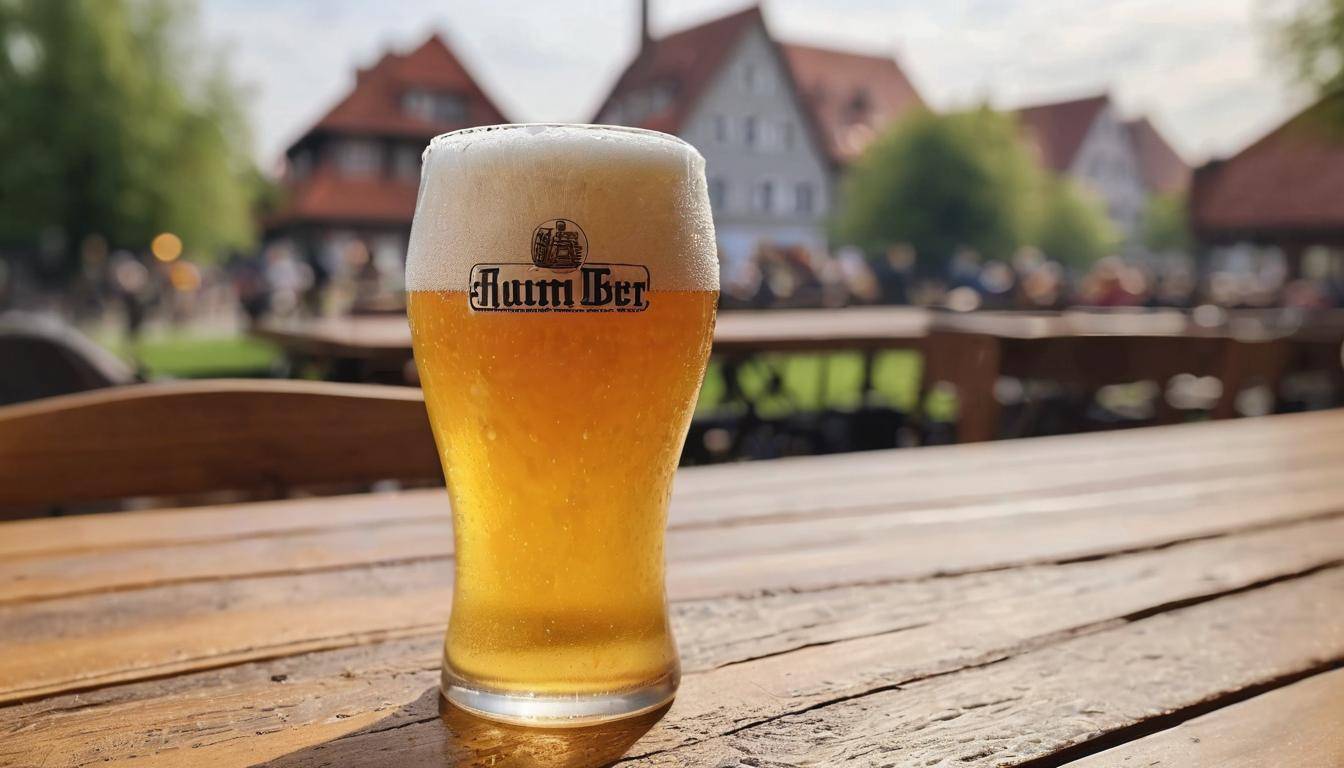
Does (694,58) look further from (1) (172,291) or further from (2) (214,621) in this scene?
(2) (214,621)

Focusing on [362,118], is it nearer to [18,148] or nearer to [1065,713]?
[18,148]

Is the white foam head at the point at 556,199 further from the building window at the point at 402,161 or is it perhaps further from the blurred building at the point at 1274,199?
the building window at the point at 402,161

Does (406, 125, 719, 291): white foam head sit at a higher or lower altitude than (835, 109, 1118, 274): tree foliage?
lower

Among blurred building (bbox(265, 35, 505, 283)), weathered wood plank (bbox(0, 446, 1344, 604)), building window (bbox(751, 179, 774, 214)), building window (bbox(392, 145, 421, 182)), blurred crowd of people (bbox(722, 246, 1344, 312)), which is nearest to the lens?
weathered wood plank (bbox(0, 446, 1344, 604))

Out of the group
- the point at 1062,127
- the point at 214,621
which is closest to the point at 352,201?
the point at 1062,127

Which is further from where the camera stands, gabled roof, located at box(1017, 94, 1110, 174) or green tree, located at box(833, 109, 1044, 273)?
gabled roof, located at box(1017, 94, 1110, 174)

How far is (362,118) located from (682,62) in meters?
9.28

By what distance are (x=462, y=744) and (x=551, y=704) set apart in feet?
0.24

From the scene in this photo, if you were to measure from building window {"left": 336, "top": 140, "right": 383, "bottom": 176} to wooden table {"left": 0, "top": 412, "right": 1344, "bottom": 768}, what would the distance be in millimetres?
32723

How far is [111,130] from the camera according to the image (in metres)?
20.7

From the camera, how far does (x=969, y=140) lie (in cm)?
2816

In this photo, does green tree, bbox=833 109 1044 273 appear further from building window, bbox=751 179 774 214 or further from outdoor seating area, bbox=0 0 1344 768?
outdoor seating area, bbox=0 0 1344 768

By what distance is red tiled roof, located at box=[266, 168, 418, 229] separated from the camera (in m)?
31.5

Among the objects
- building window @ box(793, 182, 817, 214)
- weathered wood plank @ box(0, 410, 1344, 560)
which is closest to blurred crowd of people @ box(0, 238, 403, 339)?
weathered wood plank @ box(0, 410, 1344, 560)
